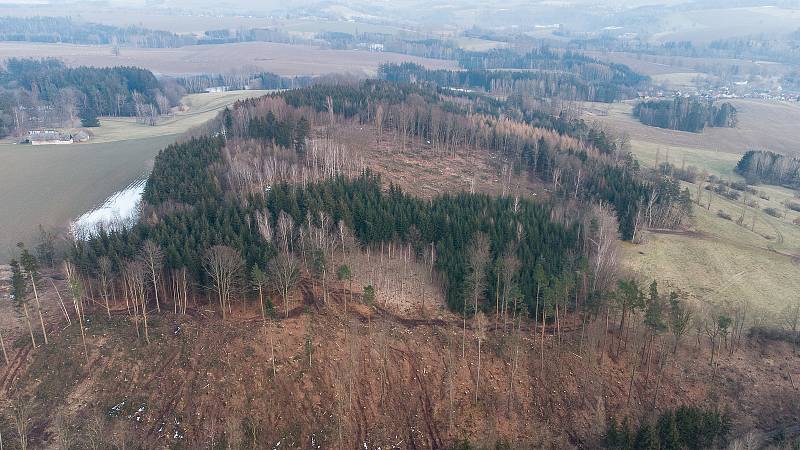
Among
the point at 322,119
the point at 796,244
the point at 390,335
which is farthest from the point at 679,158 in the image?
the point at 390,335

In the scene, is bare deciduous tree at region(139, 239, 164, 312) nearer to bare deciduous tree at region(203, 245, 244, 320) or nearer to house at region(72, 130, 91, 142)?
bare deciduous tree at region(203, 245, 244, 320)

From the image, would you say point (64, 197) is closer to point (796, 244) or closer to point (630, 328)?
point (630, 328)

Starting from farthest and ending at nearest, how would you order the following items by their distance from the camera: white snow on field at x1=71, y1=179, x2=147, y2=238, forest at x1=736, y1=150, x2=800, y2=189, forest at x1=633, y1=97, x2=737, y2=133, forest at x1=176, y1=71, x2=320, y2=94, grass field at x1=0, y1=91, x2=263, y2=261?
forest at x1=176, y1=71, x2=320, y2=94
forest at x1=633, y1=97, x2=737, y2=133
forest at x1=736, y1=150, x2=800, y2=189
grass field at x1=0, y1=91, x2=263, y2=261
white snow on field at x1=71, y1=179, x2=147, y2=238

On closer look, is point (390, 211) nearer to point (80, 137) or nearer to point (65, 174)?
point (65, 174)

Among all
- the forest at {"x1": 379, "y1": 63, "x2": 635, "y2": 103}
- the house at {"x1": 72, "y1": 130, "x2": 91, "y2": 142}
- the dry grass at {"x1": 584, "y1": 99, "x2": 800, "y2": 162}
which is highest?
the forest at {"x1": 379, "y1": 63, "x2": 635, "y2": 103}

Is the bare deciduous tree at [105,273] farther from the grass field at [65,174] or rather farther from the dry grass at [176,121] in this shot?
the dry grass at [176,121]

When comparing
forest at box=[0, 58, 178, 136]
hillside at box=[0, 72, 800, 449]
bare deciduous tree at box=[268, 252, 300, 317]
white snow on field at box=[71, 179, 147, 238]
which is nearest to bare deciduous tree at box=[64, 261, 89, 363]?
hillside at box=[0, 72, 800, 449]
